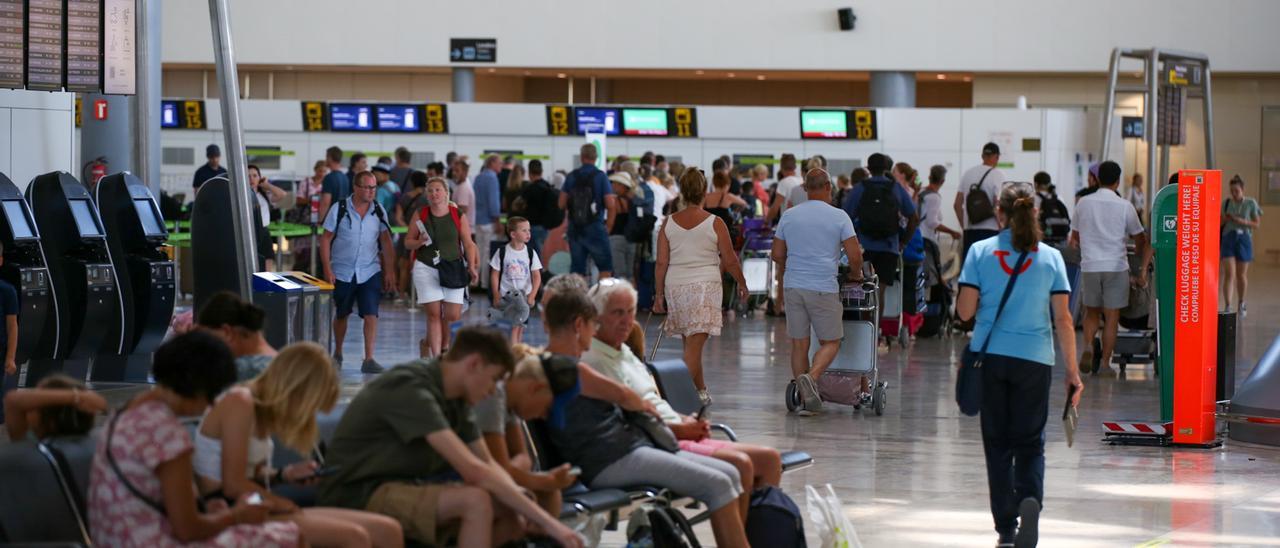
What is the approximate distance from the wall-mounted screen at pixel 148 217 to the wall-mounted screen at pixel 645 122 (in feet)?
43.0

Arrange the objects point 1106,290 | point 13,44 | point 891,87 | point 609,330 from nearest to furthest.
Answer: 1. point 609,330
2. point 13,44
3. point 1106,290
4. point 891,87

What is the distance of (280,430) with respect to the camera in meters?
4.79

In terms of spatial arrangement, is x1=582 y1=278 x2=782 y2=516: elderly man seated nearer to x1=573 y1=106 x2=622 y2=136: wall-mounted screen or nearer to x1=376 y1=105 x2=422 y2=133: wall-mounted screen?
x1=573 y1=106 x2=622 y2=136: wall-mounted screen

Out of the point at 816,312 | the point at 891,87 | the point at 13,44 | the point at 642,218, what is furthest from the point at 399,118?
the point at 816,312

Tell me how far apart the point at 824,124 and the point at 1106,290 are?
11.3m

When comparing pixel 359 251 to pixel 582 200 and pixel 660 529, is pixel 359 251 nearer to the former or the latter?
pixel 582 200

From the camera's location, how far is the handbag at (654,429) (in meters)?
6.11

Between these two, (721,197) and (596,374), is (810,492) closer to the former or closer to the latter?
(596,374)

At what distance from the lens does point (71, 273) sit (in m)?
10.4

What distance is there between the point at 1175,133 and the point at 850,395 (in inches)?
439

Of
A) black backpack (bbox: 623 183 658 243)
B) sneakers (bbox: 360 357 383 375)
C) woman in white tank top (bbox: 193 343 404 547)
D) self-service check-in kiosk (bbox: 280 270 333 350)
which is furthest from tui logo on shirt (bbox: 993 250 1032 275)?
black backpack (bbox: 623 183 658 243)

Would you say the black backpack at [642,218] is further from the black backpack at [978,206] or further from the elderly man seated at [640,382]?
the elderly man seated at [640,382]

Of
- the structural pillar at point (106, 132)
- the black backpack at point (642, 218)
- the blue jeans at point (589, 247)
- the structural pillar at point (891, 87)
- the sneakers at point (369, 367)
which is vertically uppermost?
the structural pillar at point (891, 87)

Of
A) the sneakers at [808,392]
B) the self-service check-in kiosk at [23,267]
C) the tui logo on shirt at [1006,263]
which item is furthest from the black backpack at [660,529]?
the self-service check-in kiosk at [23,267]
